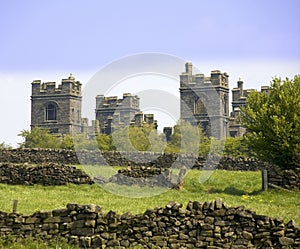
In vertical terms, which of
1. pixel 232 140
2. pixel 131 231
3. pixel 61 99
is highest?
pixel 61 99

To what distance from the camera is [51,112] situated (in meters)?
116

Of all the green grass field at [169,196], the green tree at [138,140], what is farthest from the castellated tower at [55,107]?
the green grass field at [169,196]

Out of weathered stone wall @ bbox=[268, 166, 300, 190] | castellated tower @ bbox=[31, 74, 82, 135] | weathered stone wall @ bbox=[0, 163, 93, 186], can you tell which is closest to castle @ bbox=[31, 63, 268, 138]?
castellated tower @ bbox=[31, 74, 82, 135]

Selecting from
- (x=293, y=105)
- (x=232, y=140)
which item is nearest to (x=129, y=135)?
(x=232, y=140)

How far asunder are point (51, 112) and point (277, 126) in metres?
86.8

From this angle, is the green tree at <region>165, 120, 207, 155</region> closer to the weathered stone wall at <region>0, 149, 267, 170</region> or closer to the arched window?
the weathered stone wall at <region>0, 149, 267, 170</region>

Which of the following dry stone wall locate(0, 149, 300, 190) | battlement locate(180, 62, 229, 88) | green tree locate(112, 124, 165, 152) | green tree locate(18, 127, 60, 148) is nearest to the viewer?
dry stone wall locate(0, 149, 300, 190)

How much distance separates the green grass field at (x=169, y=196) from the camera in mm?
23016

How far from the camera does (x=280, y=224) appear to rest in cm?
1698

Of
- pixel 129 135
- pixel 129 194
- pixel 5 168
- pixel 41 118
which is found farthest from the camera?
pixel 41 118

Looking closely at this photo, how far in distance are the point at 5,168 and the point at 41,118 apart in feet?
273

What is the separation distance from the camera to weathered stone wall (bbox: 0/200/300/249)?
1725cm

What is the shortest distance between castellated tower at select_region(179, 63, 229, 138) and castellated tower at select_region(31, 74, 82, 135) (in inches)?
729

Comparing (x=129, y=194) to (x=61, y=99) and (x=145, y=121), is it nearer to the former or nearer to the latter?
(x=145, y=121)
